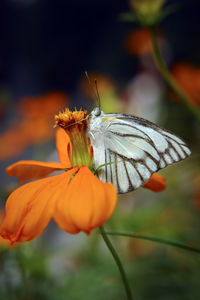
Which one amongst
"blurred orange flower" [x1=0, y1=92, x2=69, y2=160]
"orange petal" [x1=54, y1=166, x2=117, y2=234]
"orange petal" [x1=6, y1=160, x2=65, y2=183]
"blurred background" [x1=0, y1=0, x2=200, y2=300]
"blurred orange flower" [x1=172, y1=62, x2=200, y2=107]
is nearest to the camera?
"orange petal" [x1=54, y1=166, x2=117, y2=234]

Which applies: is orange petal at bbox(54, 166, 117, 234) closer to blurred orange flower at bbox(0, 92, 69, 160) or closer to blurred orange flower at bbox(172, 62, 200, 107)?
blurred orange flower at bbox(172, 62, 200, 107)

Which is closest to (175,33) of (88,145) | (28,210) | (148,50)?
(148,50)

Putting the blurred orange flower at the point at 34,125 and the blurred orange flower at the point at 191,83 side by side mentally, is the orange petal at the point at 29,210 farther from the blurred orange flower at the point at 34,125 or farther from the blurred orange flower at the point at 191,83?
the blurred orange flower at the point at 34,125

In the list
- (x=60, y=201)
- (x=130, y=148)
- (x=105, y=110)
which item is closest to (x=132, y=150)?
(x=130, y=148)

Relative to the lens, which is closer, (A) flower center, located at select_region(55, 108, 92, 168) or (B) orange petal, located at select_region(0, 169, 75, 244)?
(B) orange petal, located at select_region(0, 169, 75, 244)

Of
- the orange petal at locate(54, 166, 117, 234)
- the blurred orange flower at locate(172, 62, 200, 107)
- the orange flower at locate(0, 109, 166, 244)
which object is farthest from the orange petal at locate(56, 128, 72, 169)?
the blurred orange flower at locate(172, 62, 200, 107)

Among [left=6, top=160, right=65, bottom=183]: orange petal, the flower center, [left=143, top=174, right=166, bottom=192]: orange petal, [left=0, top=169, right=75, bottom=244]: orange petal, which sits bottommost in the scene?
[left=143, top=174, right=166, bottom=192]: orange petal

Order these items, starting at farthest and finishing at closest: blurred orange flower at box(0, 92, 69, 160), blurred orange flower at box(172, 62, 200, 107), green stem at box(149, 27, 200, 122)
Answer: blurred orange flower at box(0, 92, 69, 160)
blurred orange flower at box(172, 62, 200, 107)
green stem at box(149, 27, 200, 122)
